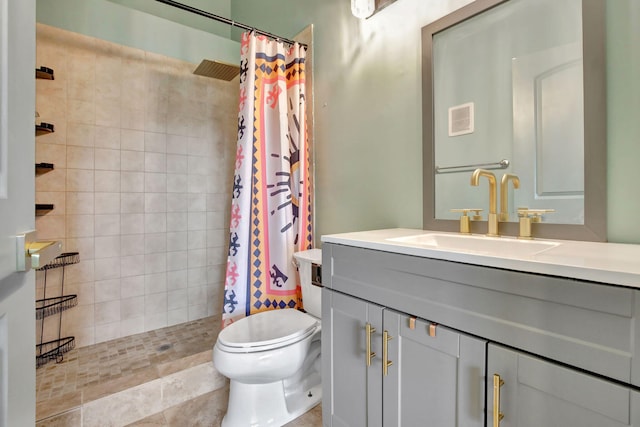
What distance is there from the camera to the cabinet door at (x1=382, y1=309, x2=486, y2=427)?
77 centimetres

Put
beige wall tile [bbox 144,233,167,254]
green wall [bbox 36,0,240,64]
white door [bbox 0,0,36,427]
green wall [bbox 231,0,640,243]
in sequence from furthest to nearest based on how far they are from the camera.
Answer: beige wall tile [bbox 144,233,167,254] → green wall [bbox 36,0,240,64] → green wall [bbox 231,0,640,243] → white door [bbox 0,0,36,427]

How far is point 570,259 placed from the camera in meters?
0.69

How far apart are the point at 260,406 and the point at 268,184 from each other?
1178mm

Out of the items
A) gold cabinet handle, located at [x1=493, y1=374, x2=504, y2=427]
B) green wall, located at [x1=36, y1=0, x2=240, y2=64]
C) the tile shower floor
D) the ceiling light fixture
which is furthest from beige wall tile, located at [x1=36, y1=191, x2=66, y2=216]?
gold cabinet handle, located at [x1=493, y1=374, x2=504, y2=427]

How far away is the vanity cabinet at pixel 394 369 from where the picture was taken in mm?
784

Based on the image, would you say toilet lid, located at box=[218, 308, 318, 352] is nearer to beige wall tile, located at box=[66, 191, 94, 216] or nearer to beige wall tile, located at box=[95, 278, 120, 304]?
beige wall tile, located at box=[95, 278, 120, 304]

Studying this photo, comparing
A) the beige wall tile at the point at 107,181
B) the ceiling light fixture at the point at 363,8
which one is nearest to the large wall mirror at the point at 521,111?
the ceiling light fixture at the point at 363,8

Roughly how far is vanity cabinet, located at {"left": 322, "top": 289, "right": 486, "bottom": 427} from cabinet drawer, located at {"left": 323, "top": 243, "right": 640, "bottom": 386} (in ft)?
0.17

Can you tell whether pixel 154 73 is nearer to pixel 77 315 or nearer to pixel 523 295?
pixel 77 315

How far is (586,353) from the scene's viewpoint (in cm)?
61

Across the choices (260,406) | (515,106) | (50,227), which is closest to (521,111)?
(515,106)

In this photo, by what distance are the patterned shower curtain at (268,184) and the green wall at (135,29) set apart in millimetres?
947

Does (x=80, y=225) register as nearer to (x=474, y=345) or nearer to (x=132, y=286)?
(x=132, y=286)

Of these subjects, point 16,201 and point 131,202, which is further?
point 131,202
